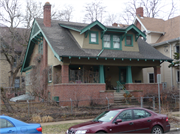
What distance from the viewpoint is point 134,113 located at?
379 inches

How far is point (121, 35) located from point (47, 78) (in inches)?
335

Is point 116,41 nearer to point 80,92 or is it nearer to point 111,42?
point 111,42

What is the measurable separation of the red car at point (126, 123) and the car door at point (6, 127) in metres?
2.22

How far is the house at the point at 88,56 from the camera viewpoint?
19406 mm

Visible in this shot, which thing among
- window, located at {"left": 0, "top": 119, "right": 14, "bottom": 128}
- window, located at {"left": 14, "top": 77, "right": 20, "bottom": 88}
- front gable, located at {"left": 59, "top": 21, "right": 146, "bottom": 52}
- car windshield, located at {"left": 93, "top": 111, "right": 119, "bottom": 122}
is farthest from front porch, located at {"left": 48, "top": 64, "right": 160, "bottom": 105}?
window, located at {"left": 14, "top": 77, "right": 20, "bottom": 88}

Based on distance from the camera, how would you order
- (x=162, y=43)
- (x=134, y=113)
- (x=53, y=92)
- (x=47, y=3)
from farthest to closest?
(x=162, y=43), (x=47, y=3), (x=53, y=92), (x=134, y=113)

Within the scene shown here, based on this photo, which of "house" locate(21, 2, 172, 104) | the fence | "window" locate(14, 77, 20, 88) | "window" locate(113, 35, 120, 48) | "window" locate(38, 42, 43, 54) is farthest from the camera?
"window" locate(14, 77, 20, 88)

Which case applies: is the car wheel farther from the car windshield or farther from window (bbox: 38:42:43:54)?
window (bbox: 38:42:43:54)

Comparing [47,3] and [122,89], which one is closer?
[122,89]

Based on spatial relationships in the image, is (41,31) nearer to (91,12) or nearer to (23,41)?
(23,41)

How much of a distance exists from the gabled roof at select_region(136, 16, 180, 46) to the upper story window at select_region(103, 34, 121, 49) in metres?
7.86

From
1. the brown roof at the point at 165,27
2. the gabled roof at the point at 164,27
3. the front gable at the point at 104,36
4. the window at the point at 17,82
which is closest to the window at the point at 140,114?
the front gable at the point at 104,36

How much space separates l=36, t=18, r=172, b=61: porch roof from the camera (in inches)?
774

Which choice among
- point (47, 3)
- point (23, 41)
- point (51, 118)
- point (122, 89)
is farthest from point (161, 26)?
point (51, 118)
